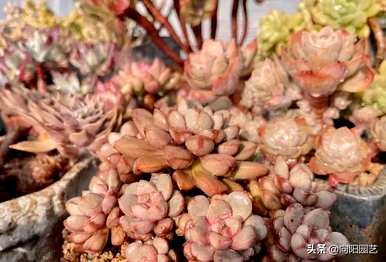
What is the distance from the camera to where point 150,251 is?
495 millimetres

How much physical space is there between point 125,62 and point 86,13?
11 centimetres

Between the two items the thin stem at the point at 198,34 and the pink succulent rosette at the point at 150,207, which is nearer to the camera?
the pink succulent rosette at the point at 150,207

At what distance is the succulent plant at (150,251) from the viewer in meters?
0.49

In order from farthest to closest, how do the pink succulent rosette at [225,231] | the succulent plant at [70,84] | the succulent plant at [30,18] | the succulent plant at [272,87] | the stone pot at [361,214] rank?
1. the succulent plant at [30,18]
2. the succulent plant at [70,84]
3. the succulent plant at [272,87]
4. the stone pot at [361,214]
5. the pink succulent rosette at [225,231]

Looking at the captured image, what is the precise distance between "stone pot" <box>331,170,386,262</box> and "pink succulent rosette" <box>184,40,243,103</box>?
21 cm

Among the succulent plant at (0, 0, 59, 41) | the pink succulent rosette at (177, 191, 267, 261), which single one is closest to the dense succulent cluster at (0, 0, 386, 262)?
the pink succulent rosette at (177, 191, 267, 261)

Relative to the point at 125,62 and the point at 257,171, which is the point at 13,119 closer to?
the point at 125,62

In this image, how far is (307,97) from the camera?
692mm

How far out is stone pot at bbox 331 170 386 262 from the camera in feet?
1.93

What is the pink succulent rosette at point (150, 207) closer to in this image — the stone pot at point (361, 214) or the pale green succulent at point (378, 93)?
the stone pot at point (361, 214)

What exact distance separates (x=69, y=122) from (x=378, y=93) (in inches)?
17.3

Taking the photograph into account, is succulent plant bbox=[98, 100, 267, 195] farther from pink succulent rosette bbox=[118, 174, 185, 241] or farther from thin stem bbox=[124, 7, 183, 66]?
thin stem bbox=[124, 7, 183, 66]

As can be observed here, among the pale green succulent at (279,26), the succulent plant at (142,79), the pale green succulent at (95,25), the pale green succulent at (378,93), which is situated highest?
the pale green succulent at (95,25)

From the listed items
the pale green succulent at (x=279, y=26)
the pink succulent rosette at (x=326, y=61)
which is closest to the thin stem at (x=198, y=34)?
the pale green succulent at (x=279, y=26)
